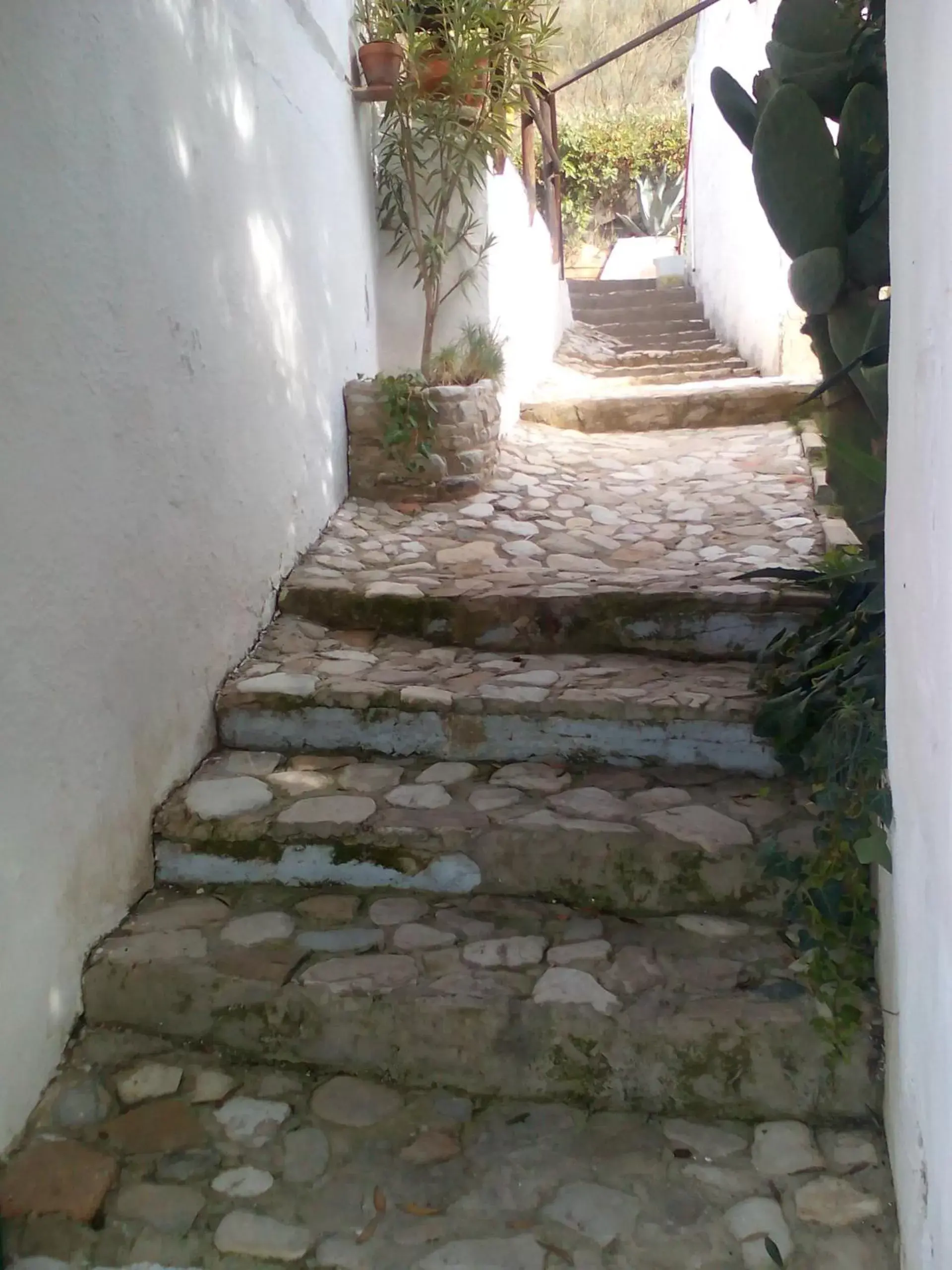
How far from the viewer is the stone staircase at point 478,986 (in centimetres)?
145

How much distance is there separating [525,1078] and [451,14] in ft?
13.0

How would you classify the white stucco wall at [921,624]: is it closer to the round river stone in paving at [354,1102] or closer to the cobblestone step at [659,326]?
the round river stone in paving at [354,1102]

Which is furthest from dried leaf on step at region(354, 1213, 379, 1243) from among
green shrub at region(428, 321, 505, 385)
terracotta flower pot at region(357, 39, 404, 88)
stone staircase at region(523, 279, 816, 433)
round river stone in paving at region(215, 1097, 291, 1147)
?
terracotta flower pot at region(357, 39, 404, 88)

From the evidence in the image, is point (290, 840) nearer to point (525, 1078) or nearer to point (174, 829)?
point (174, 829)

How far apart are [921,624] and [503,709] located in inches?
53.1

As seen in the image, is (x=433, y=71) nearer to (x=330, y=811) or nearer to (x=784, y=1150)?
(x=330, y=811)

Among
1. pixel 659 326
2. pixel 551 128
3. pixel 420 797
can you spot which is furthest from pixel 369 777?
pixel 659 326

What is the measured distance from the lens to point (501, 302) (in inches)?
188

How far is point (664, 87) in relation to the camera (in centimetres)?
1211

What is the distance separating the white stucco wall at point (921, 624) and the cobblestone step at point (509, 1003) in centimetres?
24

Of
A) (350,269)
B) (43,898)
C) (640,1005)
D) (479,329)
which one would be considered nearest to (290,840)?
(43,898)

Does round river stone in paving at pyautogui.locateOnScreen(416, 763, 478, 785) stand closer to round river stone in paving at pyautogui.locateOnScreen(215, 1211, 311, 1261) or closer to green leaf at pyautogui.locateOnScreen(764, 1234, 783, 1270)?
round river stone in paving at pyautogui.locateOnScreen(215, 1211, 311, 1261)

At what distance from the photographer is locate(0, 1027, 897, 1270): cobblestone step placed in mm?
1399

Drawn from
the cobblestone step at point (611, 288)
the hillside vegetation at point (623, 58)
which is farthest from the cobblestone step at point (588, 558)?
the hillside vegetation at point (623, 58)
